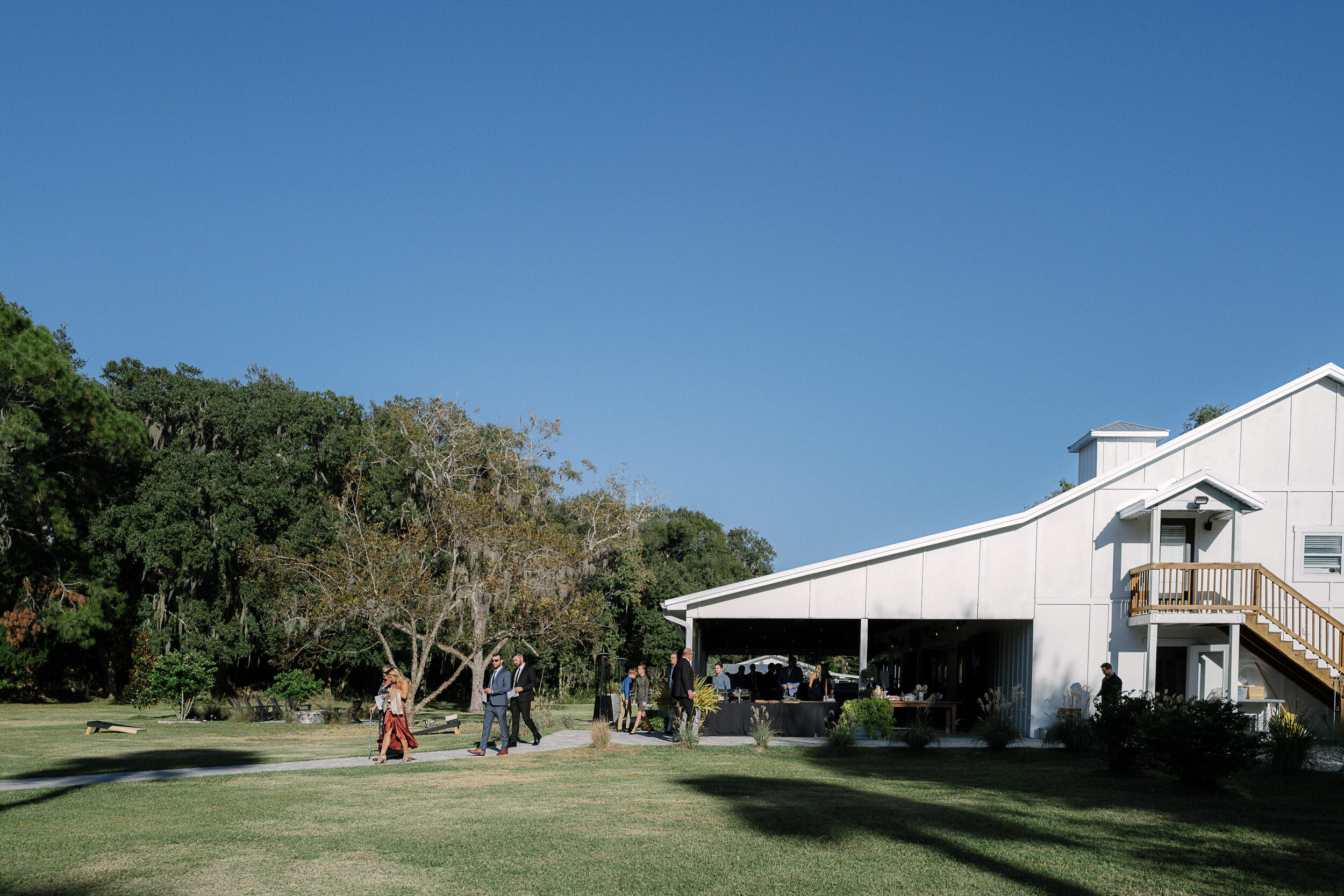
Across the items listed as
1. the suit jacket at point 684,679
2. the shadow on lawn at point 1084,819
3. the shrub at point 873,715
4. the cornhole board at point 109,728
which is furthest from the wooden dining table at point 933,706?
the cornhole board at point 109,728

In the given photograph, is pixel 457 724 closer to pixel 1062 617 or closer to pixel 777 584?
pixel 777 584

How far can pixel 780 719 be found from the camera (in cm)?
2144

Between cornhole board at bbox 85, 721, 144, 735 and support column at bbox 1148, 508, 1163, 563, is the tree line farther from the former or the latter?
support column at bbox 1148, 508, 1163, 563

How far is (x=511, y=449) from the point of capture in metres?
34.3

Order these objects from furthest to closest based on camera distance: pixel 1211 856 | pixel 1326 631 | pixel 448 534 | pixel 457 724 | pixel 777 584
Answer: pixel 448 534 < pixel 457 724 < pixel 777 584 < pixel 1326 631 < pixel 1211 856

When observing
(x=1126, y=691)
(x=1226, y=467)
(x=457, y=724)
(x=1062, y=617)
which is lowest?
(x=457, y=724)

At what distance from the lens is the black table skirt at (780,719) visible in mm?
21359

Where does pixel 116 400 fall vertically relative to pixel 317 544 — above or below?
above

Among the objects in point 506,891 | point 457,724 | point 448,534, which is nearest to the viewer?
point 506,891

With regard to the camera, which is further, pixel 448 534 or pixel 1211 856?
pixel 448 534

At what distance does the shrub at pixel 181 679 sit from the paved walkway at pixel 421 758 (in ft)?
33.4

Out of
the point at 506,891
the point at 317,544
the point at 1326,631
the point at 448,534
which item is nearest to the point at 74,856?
the point at 506,891

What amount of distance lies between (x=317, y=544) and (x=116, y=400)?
9.16 metres

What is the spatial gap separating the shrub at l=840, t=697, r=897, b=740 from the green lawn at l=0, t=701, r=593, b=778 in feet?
23.8
